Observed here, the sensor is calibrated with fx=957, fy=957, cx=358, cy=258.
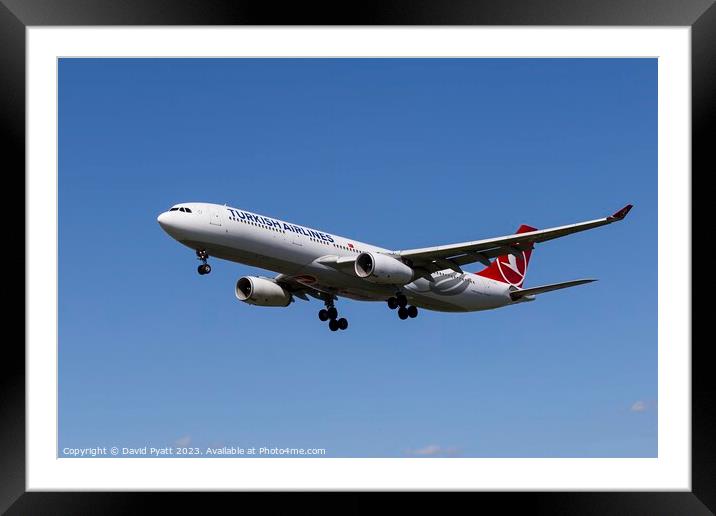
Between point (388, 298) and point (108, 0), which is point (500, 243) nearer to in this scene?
point (388, 298)

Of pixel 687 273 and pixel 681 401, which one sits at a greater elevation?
pixel 687 273

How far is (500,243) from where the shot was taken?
2933cm

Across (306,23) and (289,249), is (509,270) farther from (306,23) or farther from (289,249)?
(306,23)

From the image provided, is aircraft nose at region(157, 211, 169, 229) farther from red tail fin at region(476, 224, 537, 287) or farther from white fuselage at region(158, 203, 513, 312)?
red tail fin at region(476, 224, 537, 287)

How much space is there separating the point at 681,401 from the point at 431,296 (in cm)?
1829

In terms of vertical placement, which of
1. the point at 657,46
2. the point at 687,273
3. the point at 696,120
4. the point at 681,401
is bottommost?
the point at 681,401

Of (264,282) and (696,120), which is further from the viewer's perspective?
(264,282)

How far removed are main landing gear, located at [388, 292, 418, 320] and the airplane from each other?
0.03 meters

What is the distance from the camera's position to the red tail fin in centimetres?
3928

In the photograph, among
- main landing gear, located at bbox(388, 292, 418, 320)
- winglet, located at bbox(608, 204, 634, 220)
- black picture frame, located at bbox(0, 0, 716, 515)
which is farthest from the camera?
main landing gear, located at bbox(388, 292, 418, 320)

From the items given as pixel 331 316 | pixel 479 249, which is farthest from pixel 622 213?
pixel 331 316

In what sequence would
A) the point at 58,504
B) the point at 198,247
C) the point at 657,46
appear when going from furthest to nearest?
the point at 198,247, the point at 657,46, the point at 58,504

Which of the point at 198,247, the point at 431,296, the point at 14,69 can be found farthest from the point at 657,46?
the point at 431,296

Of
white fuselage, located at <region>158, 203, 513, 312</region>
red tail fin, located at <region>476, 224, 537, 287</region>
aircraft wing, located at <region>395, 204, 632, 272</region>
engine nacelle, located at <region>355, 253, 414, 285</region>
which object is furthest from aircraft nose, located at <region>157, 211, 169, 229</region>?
red tail fin, located at <region>476, 224, 537, 287</region>
